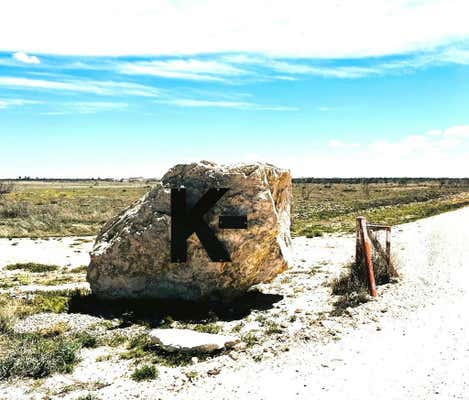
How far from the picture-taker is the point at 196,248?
13312 mm

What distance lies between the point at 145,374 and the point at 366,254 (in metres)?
7.53

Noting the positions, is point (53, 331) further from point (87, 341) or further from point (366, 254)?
point (366, 254)

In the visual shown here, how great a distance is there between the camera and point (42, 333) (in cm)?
1117

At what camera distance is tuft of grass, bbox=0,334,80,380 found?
900 cm

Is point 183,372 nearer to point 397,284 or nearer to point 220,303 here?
point 220,303

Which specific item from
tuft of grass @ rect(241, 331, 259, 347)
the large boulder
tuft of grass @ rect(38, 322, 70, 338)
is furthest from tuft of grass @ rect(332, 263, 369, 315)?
tuft of grass @ rect(38, 322, 70, 338)

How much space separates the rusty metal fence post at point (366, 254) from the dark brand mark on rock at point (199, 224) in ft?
11.6

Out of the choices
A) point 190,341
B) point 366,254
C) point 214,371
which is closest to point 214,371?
point 214,371

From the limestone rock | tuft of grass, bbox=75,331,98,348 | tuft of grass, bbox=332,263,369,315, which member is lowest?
tuft of grass, bbox=75,331,98,348

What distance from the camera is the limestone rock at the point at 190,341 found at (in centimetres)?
967

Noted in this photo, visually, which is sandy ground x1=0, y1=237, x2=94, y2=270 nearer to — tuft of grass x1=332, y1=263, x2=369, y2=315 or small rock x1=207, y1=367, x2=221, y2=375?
tuft of grass x1=332, y1=263, x2=369, y2=315

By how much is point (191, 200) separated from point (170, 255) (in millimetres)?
1680

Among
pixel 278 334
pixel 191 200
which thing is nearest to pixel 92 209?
pixel 191 200

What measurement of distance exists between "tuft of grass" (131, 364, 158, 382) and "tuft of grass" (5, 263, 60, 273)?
1400 cm
